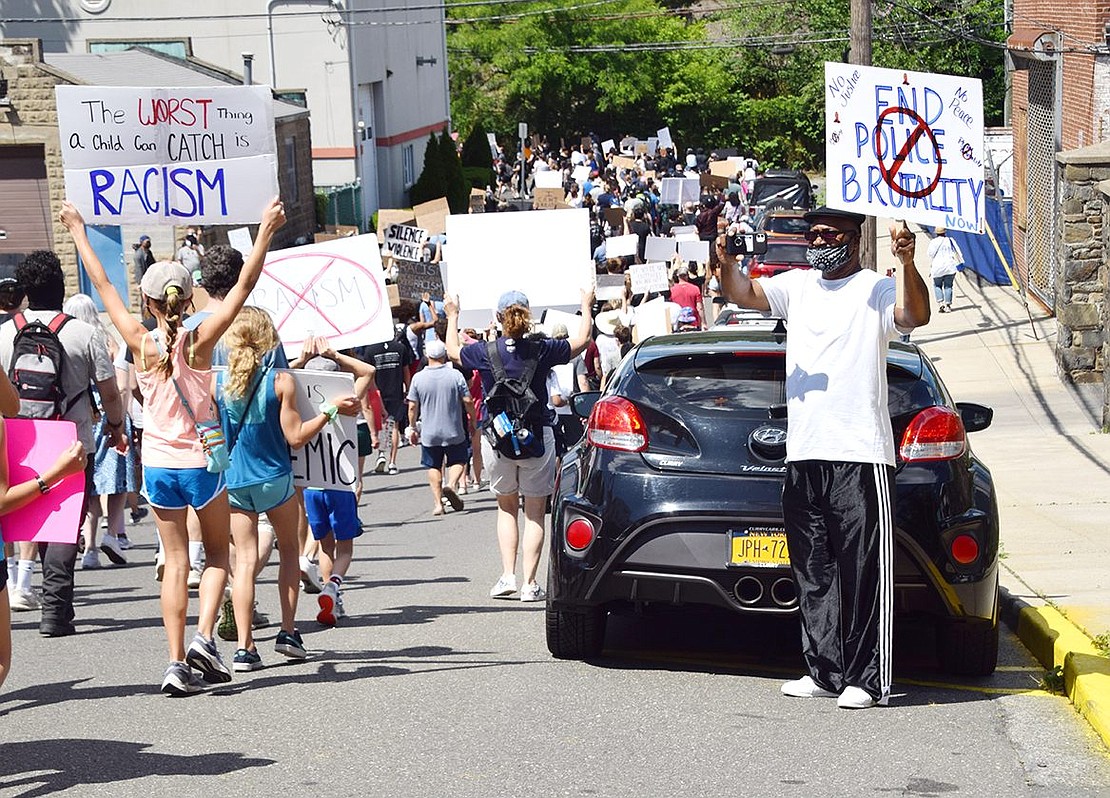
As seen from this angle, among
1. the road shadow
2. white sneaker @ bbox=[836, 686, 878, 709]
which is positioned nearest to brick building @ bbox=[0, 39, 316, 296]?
the road shadow

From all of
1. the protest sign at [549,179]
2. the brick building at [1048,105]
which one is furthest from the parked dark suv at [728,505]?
the protest sign at [549,179]

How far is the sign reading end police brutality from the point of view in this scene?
870 cm

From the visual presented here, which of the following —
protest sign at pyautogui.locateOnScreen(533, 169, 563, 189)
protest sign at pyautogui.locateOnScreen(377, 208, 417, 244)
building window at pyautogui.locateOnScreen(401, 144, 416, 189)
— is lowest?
protest sign at pyautogui.locateOnScreen(377, 208, 417, 244)

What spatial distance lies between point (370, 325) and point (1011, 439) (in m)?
8.48

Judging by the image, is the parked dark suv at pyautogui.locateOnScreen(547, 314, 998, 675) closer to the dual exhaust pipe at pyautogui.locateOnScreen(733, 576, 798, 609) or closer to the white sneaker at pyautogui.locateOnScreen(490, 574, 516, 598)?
the dual exhaust pipe at pyautogui.locateOnScreen(733, 576, 798, 609)

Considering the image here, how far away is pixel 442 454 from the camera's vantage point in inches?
536

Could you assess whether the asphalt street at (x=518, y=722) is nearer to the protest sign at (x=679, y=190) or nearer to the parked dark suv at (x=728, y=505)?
the parked dark suv at (x=728, y=505)

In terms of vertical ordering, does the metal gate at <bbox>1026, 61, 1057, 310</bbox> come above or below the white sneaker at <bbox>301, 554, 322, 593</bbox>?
above

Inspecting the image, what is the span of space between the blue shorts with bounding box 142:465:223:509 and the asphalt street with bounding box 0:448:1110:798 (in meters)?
0.80

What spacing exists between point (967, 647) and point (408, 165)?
48593mm

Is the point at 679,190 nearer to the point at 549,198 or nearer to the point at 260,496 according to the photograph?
the point at 549,198

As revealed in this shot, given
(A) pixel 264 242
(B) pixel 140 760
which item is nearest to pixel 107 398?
(A) pixel 264 242

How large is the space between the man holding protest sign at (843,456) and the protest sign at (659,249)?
57.2 feet

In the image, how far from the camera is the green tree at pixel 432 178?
4947 centimetres
